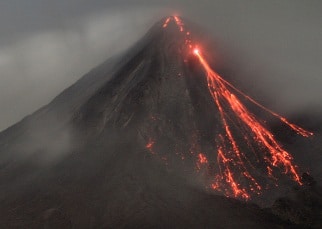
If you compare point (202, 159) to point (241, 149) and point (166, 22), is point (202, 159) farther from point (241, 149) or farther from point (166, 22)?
point (166, 22)

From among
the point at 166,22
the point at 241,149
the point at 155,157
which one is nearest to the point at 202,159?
the point at 241,149

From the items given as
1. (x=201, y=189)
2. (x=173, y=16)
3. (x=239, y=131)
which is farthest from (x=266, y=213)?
(x=173, y=16)

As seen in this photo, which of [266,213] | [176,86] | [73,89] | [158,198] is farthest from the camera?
[73,89]

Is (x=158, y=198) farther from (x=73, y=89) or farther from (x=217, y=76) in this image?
(x=73, y=89)

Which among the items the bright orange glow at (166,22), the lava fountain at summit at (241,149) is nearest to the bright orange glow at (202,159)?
the lava fountain at summit at (241,149)

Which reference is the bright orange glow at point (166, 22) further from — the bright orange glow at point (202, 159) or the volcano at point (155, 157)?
the bright orange glow at point (202, 159)

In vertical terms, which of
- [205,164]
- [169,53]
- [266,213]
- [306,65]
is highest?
[169,53]
